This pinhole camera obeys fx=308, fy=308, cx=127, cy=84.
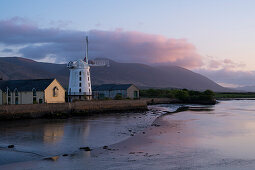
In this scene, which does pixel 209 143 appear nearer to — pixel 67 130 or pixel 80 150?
pixel 80 150

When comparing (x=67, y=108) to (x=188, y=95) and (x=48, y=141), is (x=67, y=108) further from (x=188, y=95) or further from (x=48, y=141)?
(x=188, y=95)

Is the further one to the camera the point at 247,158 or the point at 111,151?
the point at 111,151

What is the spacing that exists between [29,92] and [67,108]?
659 cm

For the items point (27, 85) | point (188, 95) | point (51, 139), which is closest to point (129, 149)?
point (51, 139)

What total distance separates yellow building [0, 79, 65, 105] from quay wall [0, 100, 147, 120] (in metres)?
4.26

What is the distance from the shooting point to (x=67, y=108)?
4194 cm

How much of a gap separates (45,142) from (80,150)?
12.8 ft

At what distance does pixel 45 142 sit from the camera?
21.2 m

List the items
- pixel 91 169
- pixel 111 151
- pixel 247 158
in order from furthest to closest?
pixel 111 151 → pixel 247 158 → pixel 91 169

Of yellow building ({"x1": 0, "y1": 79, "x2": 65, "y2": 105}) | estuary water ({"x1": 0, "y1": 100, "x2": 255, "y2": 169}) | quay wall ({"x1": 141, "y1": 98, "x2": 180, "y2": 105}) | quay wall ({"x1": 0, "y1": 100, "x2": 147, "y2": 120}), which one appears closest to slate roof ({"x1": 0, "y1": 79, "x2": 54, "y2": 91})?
→ yellow building ({"x1": 0, "y1": 79, "x2": 65, "y2": 105})

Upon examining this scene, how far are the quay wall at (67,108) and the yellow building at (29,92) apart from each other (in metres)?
4.26

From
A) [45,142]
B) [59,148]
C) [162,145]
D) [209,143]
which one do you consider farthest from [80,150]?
[209,143]

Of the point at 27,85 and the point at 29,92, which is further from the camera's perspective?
the point at 27,85

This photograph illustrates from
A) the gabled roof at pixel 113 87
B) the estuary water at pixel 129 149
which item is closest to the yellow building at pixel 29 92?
the estuary water at pixel 129 149
